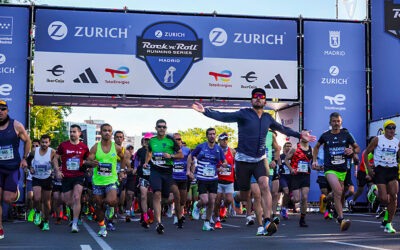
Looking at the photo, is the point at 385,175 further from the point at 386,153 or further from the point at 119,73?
the point at 119,73

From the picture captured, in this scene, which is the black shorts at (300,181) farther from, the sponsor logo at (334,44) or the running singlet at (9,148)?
the sponsor logo at (334,44)

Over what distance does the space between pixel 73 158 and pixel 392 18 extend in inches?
563

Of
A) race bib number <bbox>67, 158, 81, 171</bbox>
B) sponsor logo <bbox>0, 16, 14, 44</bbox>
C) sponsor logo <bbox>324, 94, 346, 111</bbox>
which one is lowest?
race bib number <bbox>67, 158, 81, 171</bbox>

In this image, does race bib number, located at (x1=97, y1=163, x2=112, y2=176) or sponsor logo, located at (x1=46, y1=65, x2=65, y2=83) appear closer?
Answer: race bib number, located at (x1=97, y1=163, x2=112, y2=176)

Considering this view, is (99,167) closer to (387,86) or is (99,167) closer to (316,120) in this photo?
(316,120)

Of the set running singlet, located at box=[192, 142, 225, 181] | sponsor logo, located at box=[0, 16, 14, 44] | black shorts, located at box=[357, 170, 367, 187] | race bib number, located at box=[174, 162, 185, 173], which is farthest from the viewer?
sponsor logo, located at box=[0, 16, 14, 44]

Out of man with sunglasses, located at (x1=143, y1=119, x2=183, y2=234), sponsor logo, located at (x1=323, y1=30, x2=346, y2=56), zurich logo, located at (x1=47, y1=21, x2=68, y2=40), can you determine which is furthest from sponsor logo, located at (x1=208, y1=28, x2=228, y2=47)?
man with sunglasses, located at (x1=143, y1=119, x2=183, y2=234)

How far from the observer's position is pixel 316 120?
69.5ft

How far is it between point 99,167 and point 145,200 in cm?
324

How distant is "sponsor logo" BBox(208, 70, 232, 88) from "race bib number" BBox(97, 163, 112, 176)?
32.3ft

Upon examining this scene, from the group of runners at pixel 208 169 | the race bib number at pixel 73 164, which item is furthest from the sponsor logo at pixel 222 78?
the race bib number at pixel 73 164

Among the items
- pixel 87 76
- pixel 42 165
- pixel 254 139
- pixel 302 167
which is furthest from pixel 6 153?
pixel 87 76

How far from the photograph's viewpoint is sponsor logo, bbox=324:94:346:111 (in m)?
21.3

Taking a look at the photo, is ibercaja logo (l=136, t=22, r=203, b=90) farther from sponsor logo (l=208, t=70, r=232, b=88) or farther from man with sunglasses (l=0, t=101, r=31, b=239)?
man with sunglasses (l=0, t=101, r=31, b=239)
